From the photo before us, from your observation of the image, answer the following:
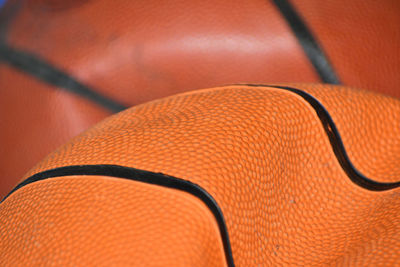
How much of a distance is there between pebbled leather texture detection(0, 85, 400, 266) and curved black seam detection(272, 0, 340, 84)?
0.49 feet

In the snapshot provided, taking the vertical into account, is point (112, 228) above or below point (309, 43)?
below

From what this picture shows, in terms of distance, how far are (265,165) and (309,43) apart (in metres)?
0.29

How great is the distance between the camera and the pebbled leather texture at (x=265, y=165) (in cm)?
30

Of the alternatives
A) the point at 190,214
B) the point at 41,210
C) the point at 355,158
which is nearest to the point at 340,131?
the point at 355,158

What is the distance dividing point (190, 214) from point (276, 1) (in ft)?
1.29

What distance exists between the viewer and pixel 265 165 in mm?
328

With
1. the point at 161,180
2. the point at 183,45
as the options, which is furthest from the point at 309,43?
the point at 161,180

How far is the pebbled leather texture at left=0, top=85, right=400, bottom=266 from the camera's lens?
30 cm

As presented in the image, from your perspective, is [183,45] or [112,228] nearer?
[112,228]

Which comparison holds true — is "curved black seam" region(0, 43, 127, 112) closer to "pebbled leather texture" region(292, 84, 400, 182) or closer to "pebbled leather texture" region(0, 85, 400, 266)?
"pebbled leather texture" region(0, 85, 400, 266)

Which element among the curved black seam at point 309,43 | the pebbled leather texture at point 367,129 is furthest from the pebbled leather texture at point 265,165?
the curved black seam at point 309,43

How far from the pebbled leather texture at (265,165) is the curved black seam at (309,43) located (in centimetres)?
15

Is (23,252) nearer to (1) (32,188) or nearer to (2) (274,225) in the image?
(1) (32,188)

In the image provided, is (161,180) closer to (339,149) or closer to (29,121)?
(339,149)
